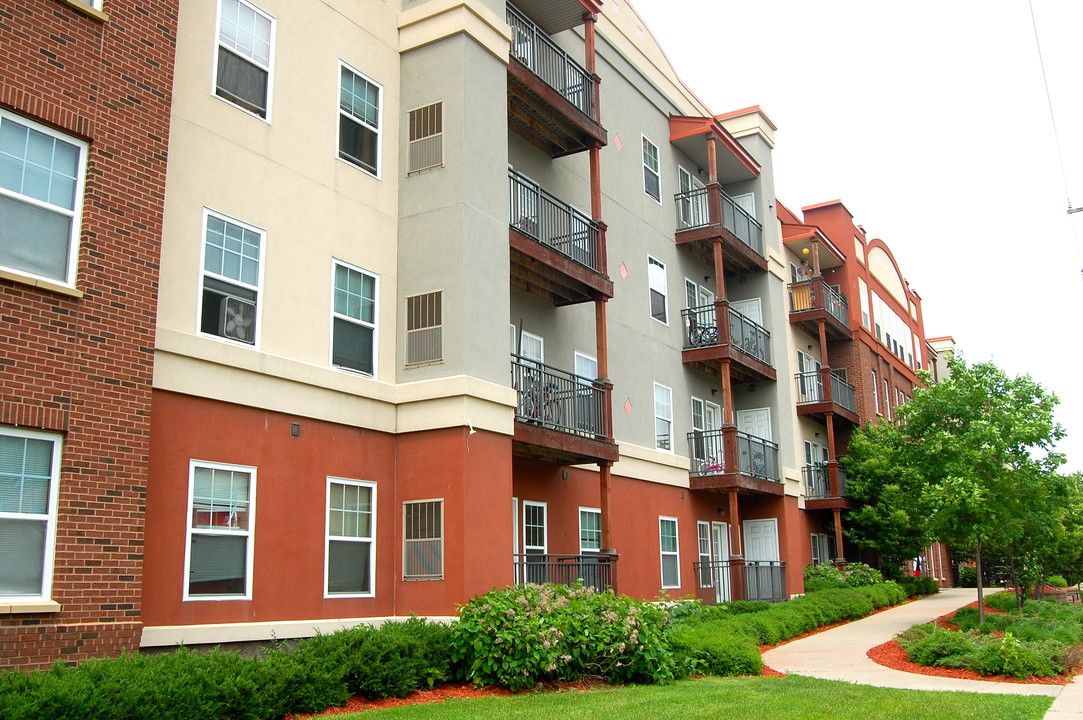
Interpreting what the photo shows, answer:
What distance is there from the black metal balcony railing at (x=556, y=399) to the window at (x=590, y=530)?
2153 mm

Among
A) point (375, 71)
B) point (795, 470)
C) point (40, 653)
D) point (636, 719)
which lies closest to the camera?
point (40, 653)

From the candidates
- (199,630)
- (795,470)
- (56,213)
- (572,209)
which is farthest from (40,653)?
(795,470)

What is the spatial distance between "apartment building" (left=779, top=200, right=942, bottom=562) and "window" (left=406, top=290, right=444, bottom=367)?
20.2 metres

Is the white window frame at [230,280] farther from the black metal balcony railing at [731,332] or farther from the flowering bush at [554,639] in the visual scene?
the black metal balcony railing at [731,332]

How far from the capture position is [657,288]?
2520cm

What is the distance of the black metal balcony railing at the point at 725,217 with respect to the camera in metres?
27.2

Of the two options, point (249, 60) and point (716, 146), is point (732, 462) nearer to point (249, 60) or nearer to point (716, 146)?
point (716, 146)

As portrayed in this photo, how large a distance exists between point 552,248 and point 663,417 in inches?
291

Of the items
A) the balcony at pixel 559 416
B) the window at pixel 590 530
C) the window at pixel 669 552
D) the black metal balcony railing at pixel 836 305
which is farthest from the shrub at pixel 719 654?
the black metal balcony railing at pixel 836 305

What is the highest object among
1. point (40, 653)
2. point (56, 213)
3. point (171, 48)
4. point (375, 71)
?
point (375, 71)

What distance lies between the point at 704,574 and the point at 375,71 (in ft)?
48.6

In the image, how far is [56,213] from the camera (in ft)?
35.7

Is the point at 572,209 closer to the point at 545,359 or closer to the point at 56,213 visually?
the point at 545,359

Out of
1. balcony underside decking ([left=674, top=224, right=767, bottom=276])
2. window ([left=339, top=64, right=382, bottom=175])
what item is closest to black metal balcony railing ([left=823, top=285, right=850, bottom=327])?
balcony underside decking ([left=674, top=224, right=767, bottom=276])
